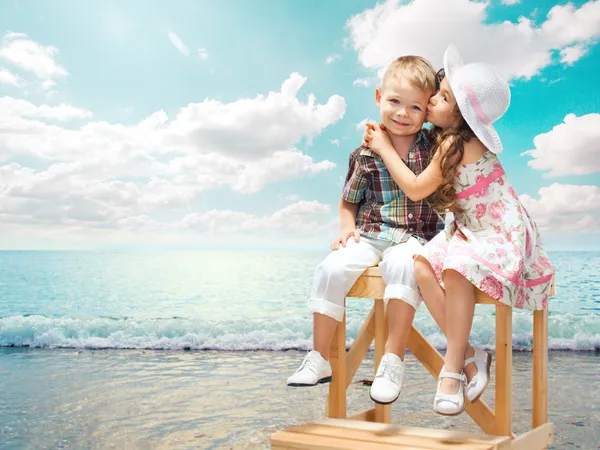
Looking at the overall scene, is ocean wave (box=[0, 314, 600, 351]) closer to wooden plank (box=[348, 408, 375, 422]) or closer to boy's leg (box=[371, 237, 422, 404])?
wooden plank (box=[348, 408, 375, 422])

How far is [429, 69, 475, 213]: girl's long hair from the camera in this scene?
2.03 meters

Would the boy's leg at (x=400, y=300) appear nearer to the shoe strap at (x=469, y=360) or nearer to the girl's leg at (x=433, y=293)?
the girl's leg at (x=433, y=293)

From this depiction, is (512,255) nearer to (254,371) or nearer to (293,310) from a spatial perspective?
(254,371)

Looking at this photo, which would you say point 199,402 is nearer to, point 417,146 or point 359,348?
point 359,348

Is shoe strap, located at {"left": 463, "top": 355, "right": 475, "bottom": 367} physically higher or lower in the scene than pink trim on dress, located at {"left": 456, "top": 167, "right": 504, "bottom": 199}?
lower

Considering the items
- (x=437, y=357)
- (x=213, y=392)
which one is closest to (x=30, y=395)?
(x=213, y=392)

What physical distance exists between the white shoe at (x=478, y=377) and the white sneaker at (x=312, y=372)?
0.46 m

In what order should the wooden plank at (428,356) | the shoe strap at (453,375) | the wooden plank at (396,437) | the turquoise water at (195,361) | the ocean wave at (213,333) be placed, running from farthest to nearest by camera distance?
the ocean wave at (213,333) → the turquoise water at (195,361) → the wooden plank at (428,356) → the shoe strap at (453,375) → the wooden plank at (396,437)

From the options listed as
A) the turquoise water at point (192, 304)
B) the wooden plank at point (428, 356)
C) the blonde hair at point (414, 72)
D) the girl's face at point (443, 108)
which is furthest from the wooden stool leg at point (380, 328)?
the turquoise water at point (192, 304)

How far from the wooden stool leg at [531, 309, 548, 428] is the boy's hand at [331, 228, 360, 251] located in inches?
26.9

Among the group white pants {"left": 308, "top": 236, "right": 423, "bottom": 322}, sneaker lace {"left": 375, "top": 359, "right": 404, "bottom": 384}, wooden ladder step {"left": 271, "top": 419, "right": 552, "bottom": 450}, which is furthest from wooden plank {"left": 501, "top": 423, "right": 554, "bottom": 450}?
white pants {"left": 308, "top": 236, "right": 423, "bottom": 322}

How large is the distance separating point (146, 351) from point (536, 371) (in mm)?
4362

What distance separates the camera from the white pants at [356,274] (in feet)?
6.61

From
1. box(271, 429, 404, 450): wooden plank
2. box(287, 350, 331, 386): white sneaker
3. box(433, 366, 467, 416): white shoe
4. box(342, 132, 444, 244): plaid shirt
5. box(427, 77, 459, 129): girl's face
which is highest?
box(427, 77, 459, 129): girl's face
